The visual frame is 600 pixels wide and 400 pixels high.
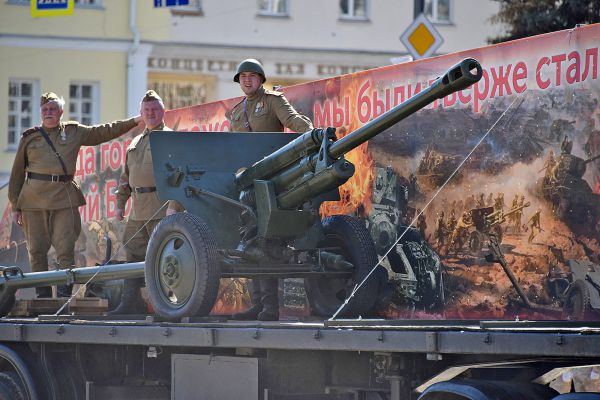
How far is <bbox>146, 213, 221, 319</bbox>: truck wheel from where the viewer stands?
10.5 m

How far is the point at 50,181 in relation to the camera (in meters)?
13.9

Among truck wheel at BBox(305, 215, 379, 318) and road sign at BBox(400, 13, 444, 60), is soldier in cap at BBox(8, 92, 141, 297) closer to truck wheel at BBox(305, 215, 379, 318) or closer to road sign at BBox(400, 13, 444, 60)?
truck wheel at BBox(305, 215, 379, 318)

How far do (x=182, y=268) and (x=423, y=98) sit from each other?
7.40 feet

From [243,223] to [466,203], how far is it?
159cm

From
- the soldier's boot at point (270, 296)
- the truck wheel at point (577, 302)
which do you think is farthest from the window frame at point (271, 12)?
the truck wheel at point (577, 302)

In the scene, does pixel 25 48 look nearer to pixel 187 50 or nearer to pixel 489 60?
pixel 187 50

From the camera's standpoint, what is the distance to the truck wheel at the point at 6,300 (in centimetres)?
1237

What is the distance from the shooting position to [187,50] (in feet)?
125

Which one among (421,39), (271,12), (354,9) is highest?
(354,9)

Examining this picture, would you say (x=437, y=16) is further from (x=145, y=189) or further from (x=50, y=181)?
(x=145, y=189)

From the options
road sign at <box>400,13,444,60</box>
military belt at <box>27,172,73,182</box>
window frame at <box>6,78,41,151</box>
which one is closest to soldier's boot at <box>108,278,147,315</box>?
military belt at <box>27,172,73,182</box>

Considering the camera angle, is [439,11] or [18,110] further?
[439,11]

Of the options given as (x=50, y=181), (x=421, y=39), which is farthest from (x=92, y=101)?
(x=50, y=181)

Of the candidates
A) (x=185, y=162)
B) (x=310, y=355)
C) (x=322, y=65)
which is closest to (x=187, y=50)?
(x=322, y=65)
